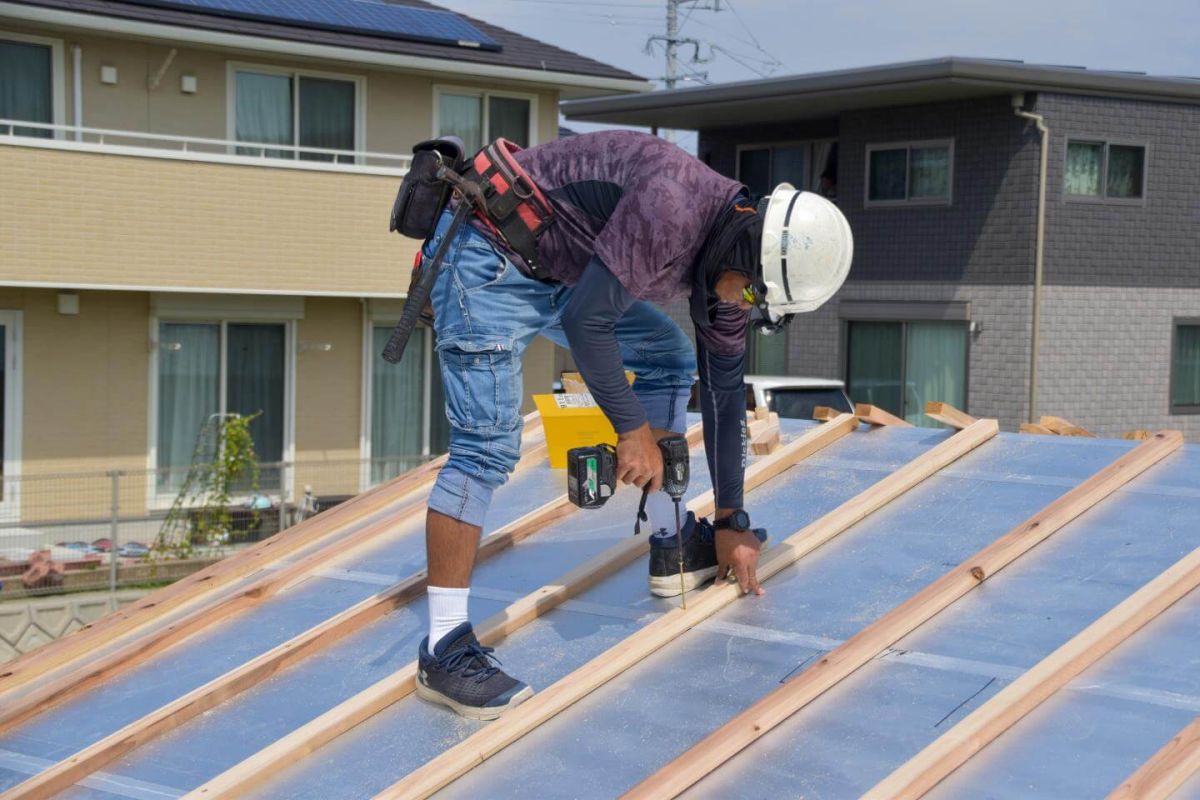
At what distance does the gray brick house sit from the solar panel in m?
4.32

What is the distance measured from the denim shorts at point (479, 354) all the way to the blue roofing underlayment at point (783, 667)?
583 millimetres

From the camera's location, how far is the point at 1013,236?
1741 centimetres

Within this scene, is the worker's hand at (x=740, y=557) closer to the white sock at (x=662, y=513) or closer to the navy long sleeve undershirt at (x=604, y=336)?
the white sock at (x=662, y=513)

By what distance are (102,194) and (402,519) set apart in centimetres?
892

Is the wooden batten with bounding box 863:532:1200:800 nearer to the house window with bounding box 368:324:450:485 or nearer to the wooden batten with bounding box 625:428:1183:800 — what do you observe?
the wooden batten with bounding box 625:428:1183:800

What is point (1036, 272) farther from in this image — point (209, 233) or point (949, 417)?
point (949, 417)

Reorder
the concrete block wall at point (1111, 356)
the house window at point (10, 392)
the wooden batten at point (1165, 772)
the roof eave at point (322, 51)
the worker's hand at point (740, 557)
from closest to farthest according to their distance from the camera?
1. the wooden batten at point (1165, 772)
2. the worker's hand at point (740, 557)
3. the roof eave at point (322, 51)
4. the house window at point (10, 392)
5. the concrete block wall at point (1111, 356)

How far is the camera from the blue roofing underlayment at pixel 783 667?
3.32 m

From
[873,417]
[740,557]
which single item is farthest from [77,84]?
[740,557]

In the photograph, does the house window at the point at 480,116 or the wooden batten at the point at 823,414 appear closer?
the wooden batten at the point at 823,414

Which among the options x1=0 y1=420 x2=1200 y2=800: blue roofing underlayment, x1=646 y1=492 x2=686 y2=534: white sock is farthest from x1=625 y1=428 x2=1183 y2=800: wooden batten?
x1=646 y1=492 x2=686 y2=534: white sock

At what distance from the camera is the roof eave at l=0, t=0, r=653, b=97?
12938 millimetres

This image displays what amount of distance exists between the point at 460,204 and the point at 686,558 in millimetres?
1394

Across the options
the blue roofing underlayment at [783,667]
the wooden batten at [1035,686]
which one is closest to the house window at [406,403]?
the blue roofing underlayment at [783,667]
